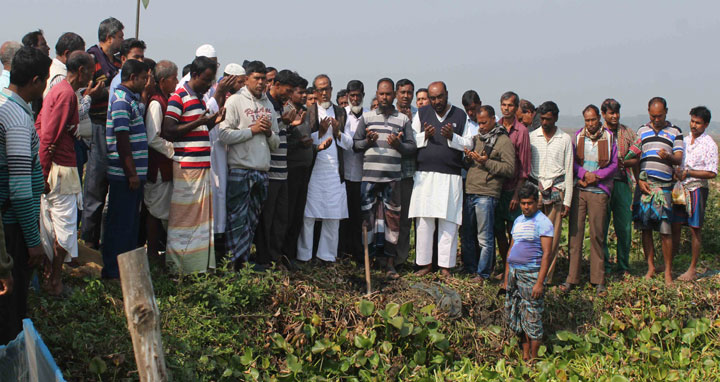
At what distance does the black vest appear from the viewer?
759 centimetres

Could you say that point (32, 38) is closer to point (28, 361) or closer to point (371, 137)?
point (371, 137)

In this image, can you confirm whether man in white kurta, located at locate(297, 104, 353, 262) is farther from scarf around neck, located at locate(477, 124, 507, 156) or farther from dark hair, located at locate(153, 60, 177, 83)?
dark hair, located at locate(153, 60, 177, 83)

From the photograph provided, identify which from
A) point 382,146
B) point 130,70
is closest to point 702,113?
point 382,146

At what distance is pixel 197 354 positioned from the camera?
5.39 meters

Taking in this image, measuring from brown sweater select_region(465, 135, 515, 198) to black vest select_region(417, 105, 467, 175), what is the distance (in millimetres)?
238

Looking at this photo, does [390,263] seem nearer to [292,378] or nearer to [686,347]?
[292,378]

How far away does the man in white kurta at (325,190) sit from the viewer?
7285 millimetres

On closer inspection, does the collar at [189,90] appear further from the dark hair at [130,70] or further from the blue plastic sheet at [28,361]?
the blue plastic sheet at [28,361]

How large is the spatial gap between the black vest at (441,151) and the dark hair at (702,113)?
2795 mm

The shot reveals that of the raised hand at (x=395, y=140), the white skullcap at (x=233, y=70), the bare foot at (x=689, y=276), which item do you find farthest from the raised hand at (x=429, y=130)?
the bare foot at (x=689, y=276)

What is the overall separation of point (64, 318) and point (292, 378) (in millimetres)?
1909

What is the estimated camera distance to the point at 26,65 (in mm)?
4125

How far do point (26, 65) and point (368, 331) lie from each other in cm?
368

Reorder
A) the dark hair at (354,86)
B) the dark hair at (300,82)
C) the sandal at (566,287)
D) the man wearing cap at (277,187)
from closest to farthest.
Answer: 1. the man wearing cap at (277,187)
2. the dark hair at (300,82)
3. the dark hair at (354,86)
4. the sandal at (566,287)
